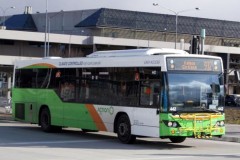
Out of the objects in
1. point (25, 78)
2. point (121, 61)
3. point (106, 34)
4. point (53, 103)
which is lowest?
point (53, 103)

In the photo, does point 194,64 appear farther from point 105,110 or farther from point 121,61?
point 105,110

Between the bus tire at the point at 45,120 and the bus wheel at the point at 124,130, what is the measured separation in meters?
4.78

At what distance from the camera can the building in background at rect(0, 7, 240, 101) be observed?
80.8 m

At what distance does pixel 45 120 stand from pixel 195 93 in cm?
787

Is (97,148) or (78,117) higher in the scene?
(78,117)

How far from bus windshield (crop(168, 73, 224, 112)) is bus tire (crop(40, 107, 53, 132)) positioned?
23.6ft

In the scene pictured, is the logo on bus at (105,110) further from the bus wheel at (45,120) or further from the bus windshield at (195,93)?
the bus wheel at (45,120)

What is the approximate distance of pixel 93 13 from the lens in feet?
298

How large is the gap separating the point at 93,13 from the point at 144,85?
72853mm

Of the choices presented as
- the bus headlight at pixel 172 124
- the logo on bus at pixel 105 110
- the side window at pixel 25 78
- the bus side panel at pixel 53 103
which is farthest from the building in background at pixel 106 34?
the bus headlight at pixel 172 124

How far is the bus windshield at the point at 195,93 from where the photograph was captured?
1809cm

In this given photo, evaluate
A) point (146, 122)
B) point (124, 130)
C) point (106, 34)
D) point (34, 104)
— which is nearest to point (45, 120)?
point (34, 104)

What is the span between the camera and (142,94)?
18.9 metres

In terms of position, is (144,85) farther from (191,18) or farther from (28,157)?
(191,18)
